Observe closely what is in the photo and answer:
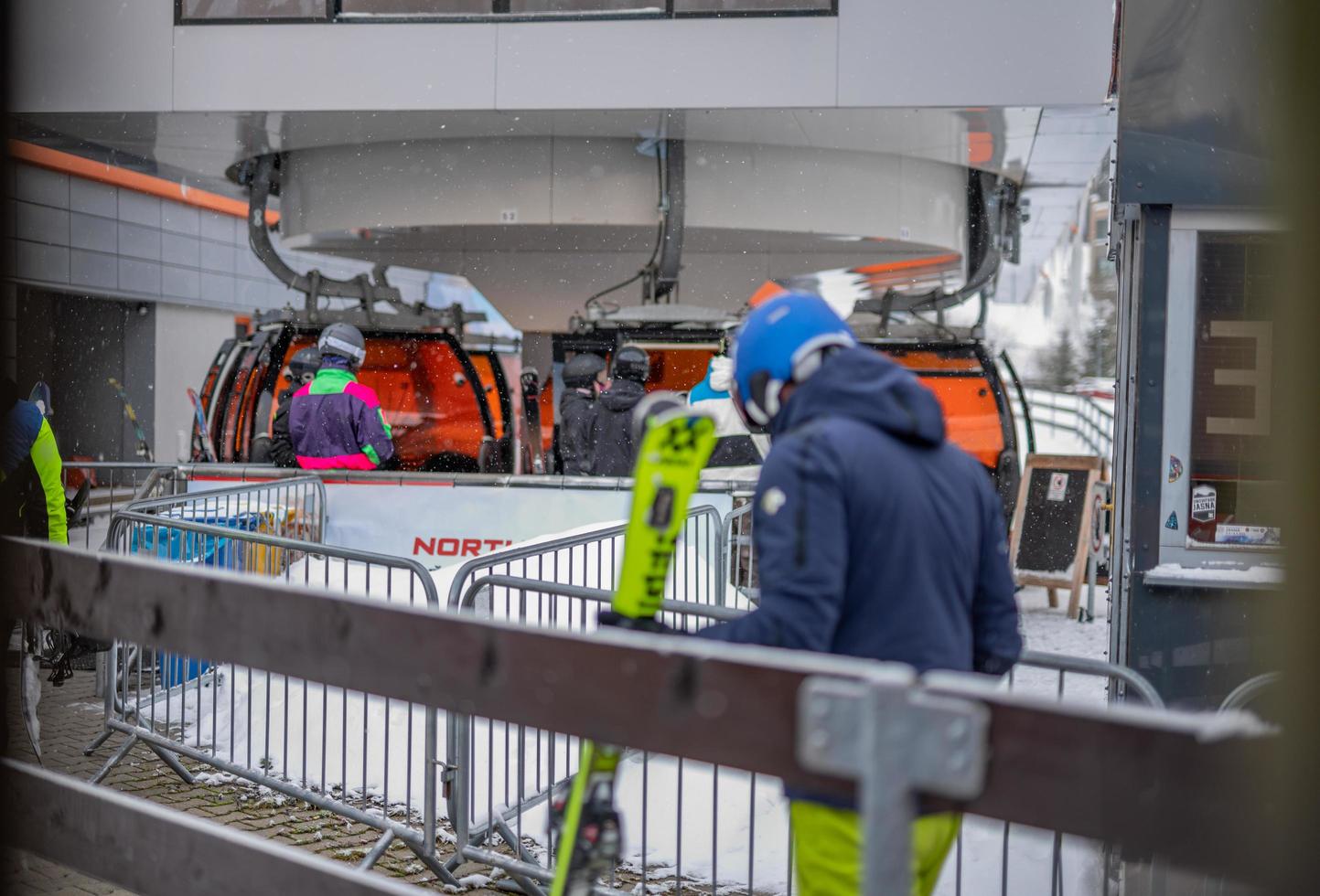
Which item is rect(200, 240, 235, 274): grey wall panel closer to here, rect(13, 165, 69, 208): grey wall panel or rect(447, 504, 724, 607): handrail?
rect(13, 165, 69, 208): grey wall panel

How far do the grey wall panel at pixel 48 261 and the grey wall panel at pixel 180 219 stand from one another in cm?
232

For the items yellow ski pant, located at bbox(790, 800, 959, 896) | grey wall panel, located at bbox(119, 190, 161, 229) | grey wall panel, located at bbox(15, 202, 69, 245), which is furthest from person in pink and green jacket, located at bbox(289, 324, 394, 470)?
grey wall panel, located at bbox(119, 190, 161, 229)

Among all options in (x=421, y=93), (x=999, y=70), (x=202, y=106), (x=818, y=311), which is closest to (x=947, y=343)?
(x=999, y=70)

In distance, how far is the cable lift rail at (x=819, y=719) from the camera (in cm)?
169

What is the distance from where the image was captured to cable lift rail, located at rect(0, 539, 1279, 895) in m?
1.69

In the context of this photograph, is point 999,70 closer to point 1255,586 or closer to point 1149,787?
point 1255,586

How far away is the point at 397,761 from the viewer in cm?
581

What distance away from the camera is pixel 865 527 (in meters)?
2.62


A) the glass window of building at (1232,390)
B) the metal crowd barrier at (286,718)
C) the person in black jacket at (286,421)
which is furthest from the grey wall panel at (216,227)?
the glass window of building at (1232,390)

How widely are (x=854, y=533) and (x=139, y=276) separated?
2208cm

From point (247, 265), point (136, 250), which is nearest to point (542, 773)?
point (136, 250)

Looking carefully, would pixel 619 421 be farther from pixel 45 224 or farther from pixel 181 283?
pixel 181 283

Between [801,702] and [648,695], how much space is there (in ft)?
0.92

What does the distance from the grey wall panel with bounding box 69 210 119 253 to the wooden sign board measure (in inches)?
624
